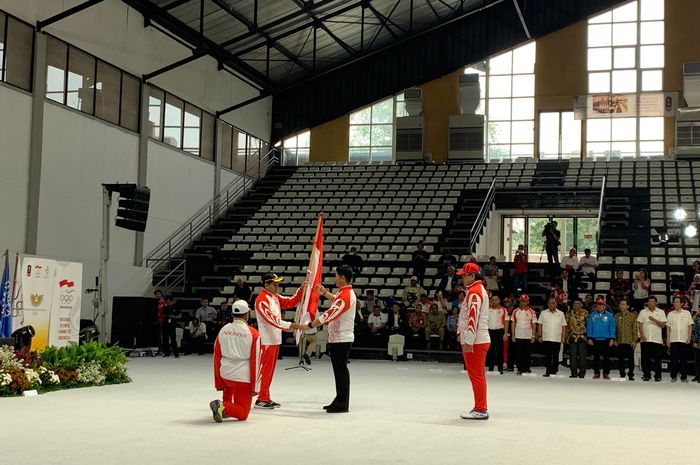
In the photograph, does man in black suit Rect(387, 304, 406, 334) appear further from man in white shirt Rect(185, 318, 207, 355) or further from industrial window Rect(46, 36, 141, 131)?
industrial window Rect(46, 36, 141, 131)

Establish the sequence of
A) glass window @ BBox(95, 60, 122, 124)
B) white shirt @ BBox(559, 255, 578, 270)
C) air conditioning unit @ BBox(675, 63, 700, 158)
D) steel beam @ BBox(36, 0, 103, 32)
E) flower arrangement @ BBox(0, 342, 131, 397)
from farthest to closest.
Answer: air conditioning unit @ BBox(675, 63, 700, 158), glass window @ BBox(95, 60, 122, 124), white shirt @ BBox(559, 255, 578, 270), steel beam @ BBox(36, 0, 103, 32), flower arrangement @ BBox(0, 342, 131, 397)

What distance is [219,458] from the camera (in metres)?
7.20

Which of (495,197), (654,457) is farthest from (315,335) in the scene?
(654,457)

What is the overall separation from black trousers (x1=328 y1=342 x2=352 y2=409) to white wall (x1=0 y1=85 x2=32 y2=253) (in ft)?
44.6

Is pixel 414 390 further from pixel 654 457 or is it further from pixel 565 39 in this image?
pixel 565 39

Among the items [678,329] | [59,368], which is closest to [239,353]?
[59,368]

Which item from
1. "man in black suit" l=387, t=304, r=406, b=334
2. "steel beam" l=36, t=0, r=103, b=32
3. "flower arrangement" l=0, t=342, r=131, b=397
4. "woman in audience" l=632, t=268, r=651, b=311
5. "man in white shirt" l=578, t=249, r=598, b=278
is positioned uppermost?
"steel beam" l=36, t=0, r=103, b=32

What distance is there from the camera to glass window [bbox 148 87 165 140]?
29.1 m

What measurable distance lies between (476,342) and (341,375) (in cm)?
171

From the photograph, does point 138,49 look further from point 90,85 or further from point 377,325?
point 377,325

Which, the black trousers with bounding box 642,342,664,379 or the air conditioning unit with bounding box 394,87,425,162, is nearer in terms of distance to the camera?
the black trousers with bounding box 642,342,664,379

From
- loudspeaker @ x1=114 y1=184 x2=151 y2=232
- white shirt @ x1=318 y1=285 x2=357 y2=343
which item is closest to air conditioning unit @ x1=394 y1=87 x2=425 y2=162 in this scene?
loudspeaker @ x1=114 y1=184 x2=151 y2=232

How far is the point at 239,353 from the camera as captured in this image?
10.0m

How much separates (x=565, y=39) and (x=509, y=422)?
30.1 meters
